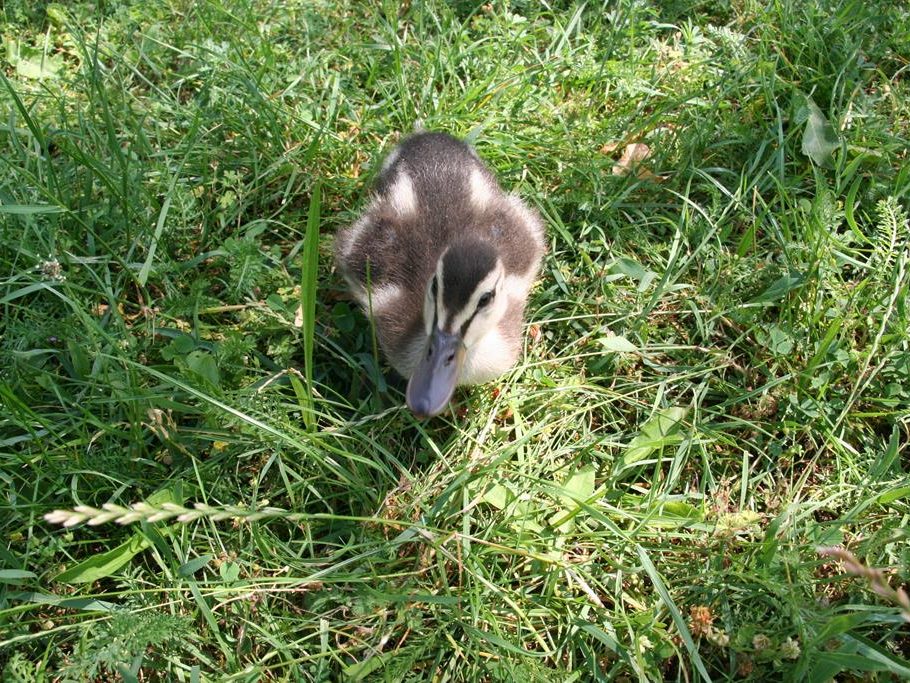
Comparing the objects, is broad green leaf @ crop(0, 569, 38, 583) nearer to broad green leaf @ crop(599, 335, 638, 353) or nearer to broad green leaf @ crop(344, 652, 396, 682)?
broad green leaf @ crop(344, 652, 396, 682)

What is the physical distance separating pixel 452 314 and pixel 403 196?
0.64 meters

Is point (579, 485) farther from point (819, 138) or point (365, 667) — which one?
point (819, 138)

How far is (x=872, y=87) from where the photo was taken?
318cm

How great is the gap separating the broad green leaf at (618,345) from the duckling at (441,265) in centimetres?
32

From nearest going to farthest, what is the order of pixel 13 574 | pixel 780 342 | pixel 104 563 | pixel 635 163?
1. pixel 13 574
2. pixel 104 563
3. pixel 780 342
4. pixel 635 163

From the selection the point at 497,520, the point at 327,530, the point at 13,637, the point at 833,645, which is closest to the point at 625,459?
the point at 497,520

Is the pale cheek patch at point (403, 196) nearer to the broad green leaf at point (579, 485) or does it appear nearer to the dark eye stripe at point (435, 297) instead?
the dark eye stripe at point (435, 297)

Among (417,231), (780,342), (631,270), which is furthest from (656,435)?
(417,231)

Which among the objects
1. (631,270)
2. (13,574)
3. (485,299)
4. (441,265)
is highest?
(441,265)

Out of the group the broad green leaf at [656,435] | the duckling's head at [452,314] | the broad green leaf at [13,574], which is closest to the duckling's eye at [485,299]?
the duckling's head at [452,314]

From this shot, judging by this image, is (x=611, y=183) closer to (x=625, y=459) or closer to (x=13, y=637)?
(x=625, y=459)

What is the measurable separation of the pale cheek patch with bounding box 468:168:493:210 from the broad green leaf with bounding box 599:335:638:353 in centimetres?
63

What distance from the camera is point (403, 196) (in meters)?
2.68

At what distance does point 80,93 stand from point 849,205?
116 inches
